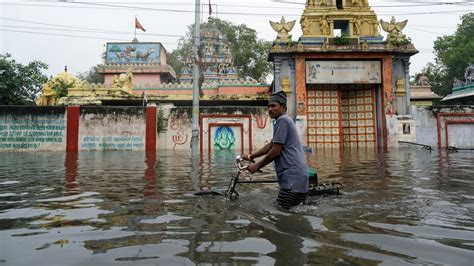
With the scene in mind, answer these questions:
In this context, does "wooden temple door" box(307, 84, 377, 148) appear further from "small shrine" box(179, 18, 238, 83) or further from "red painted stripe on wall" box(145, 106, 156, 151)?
"red painted stripe on wall" box(145, 106, 156, 151)

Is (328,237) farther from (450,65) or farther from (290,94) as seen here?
(450,65)

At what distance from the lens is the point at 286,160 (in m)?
4.29

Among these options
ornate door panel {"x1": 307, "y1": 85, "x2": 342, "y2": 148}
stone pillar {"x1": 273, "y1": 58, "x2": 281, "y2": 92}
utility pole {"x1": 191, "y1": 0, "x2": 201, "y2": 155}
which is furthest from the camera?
ornate door panel {"x1": 307, "y1": 85, "x2": 342, "y2": 148}

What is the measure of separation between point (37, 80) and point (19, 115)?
10.2 meters

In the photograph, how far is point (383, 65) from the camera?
22984 millimetres

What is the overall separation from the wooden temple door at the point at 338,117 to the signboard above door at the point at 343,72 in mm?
957

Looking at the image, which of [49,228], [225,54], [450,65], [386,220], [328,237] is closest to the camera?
[328,237]

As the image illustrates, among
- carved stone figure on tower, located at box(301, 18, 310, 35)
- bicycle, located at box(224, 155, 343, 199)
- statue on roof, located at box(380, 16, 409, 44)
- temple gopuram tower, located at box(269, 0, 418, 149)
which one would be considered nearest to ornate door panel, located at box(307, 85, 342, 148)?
temple gopuram tower, located at box(269, 0, 418, 149)

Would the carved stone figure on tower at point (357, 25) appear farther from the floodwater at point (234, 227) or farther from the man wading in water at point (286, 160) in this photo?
the man wading in water at point (286, 160)

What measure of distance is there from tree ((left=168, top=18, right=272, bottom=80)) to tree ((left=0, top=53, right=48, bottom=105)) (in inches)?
726

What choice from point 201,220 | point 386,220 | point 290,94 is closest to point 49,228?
point 201,220

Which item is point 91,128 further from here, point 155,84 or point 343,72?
point 343,72

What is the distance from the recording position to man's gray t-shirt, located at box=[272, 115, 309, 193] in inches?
165

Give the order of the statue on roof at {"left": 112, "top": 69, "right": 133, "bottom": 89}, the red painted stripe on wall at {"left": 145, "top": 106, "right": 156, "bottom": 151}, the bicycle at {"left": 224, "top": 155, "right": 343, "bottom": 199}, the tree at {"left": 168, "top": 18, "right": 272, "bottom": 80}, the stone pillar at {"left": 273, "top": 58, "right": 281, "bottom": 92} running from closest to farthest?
the bicycle at {"left": 224, "top": 155, "right": 343, "bottom": 199} → the red painted stripe on wall at {"left": 145, "top": 106, "right": 156, "bottom": 151} → the stone pillar at {"left": 273, "top": 58, "right": 281, "bottom": 92} → the statue on roof at {"left": 112, "top": 69, "right": 133, "bottom": 89} → the tree at {"left": 168, "top": 18, "right": 272, "bottom": 80}
